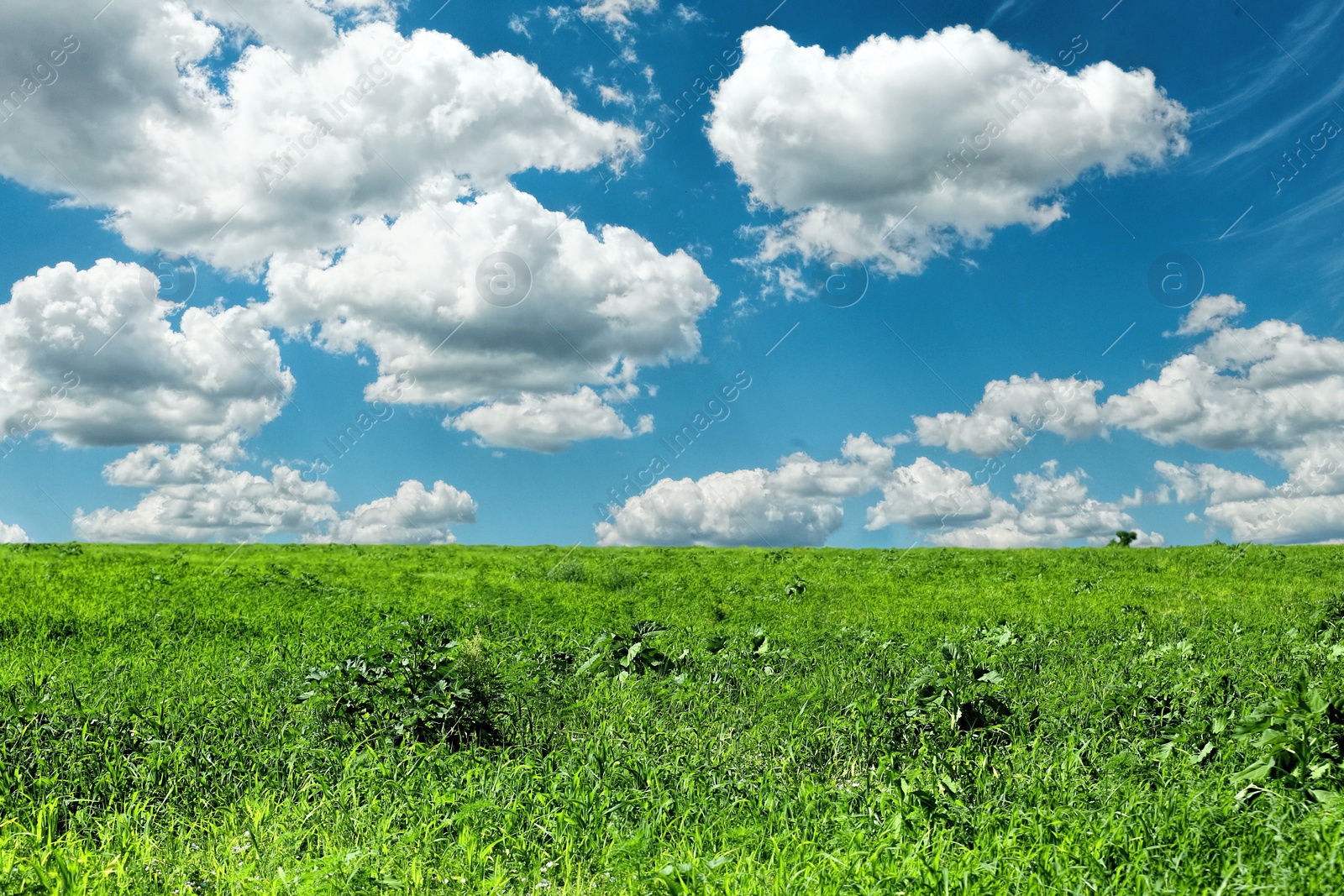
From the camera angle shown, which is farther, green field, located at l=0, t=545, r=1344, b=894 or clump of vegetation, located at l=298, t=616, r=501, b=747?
clump of vegetation, located at l=298, t=616, r=501, b=747

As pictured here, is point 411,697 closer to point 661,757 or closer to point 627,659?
point 661,757

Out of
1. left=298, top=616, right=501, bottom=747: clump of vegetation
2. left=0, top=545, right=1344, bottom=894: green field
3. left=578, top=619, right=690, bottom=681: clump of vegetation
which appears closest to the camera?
left=0, top=545, right=1344, bottom=894: green field

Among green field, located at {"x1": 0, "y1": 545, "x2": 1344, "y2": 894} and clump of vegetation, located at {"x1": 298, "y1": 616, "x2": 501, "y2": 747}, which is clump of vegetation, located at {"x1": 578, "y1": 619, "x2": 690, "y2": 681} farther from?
clump of vegetation, located at {"x1": 298, "y1": 616, "x2": 501, "y2": 747}

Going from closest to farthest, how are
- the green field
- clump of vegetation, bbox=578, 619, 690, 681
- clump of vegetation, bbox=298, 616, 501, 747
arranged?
the green field → clump of vegetation, bbox=298, 616, 501, 747 → clump of vegetation, bbox=578, 619, 690, 681

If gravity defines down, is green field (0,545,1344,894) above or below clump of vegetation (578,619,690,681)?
below

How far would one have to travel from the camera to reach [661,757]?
7148 millimetres

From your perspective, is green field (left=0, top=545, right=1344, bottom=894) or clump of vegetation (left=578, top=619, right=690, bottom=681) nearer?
green field (left=0, top=545, right=1344, bottom=894)

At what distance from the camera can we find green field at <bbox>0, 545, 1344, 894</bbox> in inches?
193

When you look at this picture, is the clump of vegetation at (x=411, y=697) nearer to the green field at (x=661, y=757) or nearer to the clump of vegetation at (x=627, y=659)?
the green field at (x=661, y=757)

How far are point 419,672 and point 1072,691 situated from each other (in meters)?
7.11

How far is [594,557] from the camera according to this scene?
28.9 metres

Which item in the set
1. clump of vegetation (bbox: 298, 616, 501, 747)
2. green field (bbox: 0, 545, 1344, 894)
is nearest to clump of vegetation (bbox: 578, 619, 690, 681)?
green field (bbox: 0, 545, 1344, 894)

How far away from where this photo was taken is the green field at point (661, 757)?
16.1 ft

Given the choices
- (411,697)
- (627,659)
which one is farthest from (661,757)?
(627,659)
